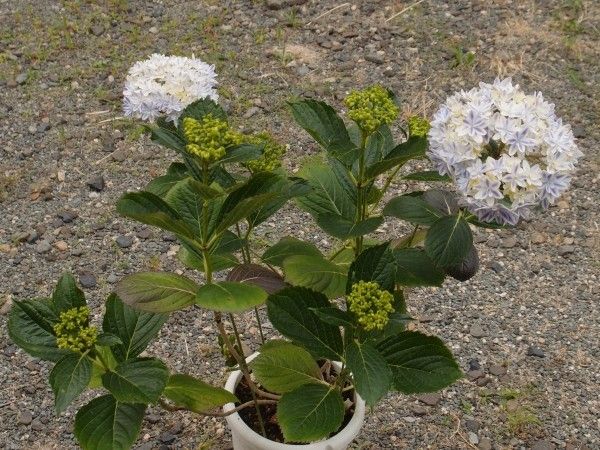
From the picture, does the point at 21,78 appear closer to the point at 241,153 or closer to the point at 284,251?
the point at 284,251

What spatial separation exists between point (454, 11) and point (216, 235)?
267 cm

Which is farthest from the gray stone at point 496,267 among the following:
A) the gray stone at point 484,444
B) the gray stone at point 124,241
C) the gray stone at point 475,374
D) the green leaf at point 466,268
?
the green leaf at point 466,268

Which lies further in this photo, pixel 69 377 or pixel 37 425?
→ pixel 37 425

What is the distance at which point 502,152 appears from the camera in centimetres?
158

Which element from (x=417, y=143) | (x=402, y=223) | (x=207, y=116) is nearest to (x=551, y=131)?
(x=417, y=143)

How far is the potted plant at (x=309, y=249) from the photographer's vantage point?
4.98 ft

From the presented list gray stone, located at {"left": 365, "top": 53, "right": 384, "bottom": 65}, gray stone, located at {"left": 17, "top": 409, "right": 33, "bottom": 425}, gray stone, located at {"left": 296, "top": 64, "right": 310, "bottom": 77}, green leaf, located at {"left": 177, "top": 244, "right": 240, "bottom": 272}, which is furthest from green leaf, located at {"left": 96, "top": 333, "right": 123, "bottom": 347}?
gray stone, located at {"left": 365, "top": 53, "right": 384, "bottom": 65}

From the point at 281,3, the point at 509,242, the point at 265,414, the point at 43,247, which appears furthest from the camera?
the point at 281,3

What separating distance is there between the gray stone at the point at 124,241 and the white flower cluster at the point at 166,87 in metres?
1.13

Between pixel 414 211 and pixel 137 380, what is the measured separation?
1.96 feet

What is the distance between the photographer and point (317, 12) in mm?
3920

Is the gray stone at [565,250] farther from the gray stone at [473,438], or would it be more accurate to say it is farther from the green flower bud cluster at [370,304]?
the green flower bud cluster at [370,304]

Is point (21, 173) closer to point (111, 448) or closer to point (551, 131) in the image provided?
point (111, 448)

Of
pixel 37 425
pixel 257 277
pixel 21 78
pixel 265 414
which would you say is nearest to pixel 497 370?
pixel 265 414
